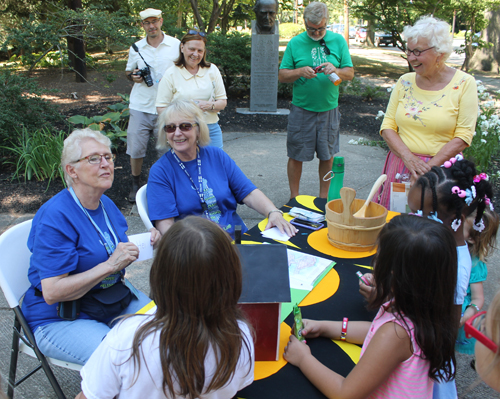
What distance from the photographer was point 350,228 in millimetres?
2072

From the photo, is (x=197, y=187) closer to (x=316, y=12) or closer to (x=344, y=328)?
(x=344, y=328)

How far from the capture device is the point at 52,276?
1.74 m

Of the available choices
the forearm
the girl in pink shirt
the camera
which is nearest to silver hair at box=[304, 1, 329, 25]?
the camera

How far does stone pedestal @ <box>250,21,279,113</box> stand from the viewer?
342 inches

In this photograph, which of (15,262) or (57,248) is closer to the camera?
(57,248)

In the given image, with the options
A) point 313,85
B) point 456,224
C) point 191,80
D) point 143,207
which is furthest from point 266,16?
point 456,224

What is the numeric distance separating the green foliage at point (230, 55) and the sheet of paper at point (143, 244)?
845 cm

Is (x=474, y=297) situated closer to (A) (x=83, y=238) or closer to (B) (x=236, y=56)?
(A) (x=83, y=238)

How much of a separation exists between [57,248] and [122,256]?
0.91ft

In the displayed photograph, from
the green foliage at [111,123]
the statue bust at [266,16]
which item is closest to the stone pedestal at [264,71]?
the statue bust at [266,16]

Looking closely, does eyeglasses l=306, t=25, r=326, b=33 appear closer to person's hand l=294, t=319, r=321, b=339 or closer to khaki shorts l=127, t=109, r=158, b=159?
khaki shorts l=127, t=109, r=158, b=159

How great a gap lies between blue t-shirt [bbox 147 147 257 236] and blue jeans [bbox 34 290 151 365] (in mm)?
788

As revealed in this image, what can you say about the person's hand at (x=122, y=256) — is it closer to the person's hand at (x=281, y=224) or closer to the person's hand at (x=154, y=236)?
the person's hand at (x=154, y=236)

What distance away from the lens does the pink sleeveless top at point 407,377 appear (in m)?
1.26
